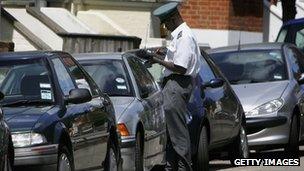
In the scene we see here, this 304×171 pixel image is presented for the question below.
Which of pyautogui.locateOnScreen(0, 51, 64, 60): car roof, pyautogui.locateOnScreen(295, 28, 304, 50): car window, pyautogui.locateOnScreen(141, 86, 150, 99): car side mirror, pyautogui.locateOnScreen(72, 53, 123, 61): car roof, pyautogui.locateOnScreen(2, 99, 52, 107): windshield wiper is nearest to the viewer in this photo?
pyautogui.locateOnScreen(2, 99, 52, 107): windshield wiper

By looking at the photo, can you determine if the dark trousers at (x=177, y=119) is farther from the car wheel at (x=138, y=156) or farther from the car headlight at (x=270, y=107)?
the car headlight at (x=270, y=107)

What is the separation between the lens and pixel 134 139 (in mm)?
11359

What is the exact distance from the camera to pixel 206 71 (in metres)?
14.0

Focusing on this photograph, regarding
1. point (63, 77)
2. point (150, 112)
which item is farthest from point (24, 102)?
point (150, 112)

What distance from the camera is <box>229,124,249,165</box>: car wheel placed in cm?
1417

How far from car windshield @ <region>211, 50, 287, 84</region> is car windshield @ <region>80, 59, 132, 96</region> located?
338 centimetres

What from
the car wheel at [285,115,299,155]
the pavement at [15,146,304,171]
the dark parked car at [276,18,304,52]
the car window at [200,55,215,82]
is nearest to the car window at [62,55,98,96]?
the car window at [200,55,215,82]

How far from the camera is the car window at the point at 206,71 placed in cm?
1378

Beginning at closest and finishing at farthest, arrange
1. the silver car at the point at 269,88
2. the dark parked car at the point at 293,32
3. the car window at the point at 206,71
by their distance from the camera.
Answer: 1. the car window at the point at 206,71
2. the silver car at the point at 269,88
3. the dark parked car at the point at 293,32

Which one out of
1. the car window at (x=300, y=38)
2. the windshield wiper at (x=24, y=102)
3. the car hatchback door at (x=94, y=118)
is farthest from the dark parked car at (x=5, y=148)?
the car window at (x=300, y=38)

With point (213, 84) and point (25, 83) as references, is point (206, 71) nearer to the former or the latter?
point (213, 84)

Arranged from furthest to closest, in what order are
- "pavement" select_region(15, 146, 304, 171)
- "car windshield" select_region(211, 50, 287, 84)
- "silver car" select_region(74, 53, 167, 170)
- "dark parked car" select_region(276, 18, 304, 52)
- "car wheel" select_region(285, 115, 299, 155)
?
"dark parked car" select_region(276, 18, 304, 52), "car windshield" select_region(211, 50, 287, 84), "car wheel" select_region(285, 115, 299, 155), "pavement" select_region(15, 146, 304, 171), "silver car" select_region(74, 53, 167, 170)

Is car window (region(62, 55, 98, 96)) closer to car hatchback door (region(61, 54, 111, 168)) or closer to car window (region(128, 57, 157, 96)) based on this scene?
car hatchback door (region(61, 54, 111, 168))

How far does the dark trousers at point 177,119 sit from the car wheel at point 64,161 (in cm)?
162
